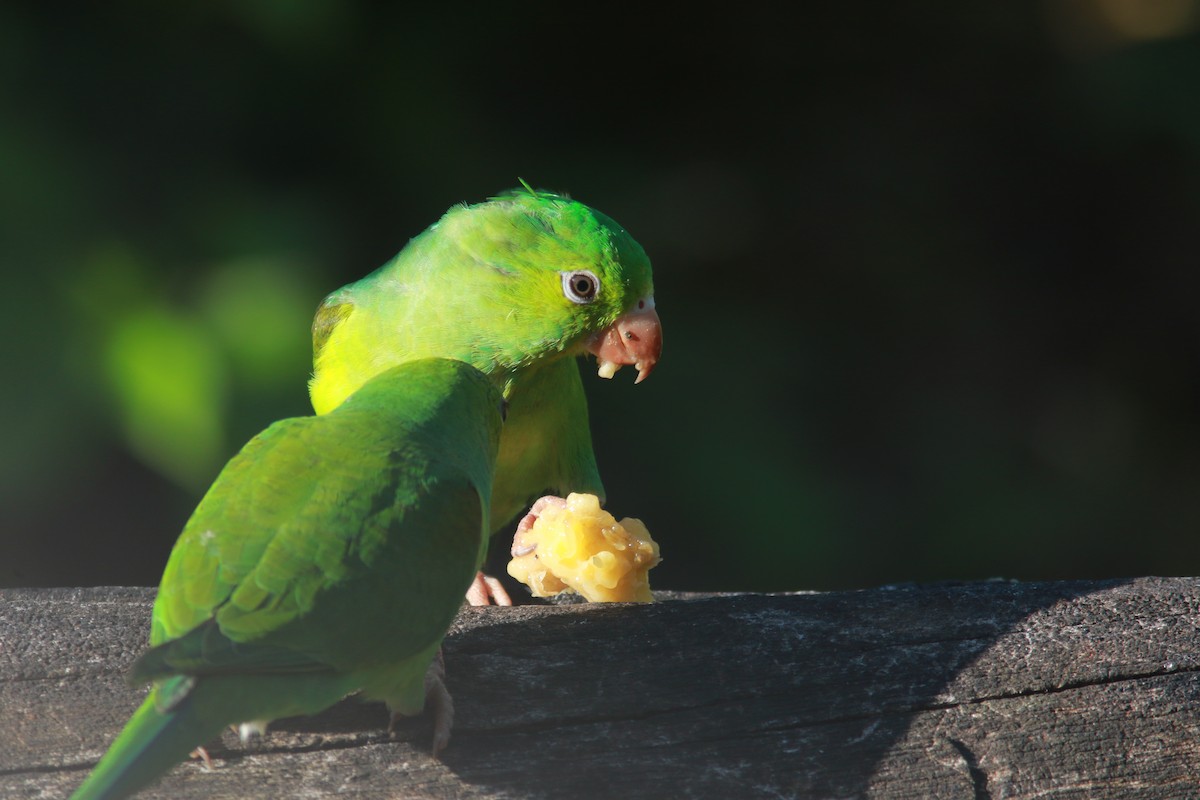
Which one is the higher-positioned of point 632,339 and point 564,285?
point 564,285

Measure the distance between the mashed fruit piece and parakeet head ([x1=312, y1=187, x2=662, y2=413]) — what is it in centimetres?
34

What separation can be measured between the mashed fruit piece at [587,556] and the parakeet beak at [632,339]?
1.08 ft

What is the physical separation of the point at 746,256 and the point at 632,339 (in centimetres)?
118

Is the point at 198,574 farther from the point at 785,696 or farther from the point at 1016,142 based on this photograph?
the point at 1016,142

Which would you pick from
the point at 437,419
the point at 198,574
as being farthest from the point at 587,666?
the point at 198,574

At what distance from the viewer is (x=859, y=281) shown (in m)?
3.60

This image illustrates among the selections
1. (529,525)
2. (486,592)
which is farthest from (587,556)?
(486,592)

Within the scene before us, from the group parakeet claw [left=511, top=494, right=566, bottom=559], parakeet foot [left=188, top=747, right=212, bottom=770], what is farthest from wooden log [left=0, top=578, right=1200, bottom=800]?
parakeet claw [left=511, top=494, right=566, bottom=559]

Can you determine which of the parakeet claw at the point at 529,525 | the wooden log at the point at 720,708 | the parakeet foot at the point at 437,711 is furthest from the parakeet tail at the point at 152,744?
the parakeet claw at the point at 529,525

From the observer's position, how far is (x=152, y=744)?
121 centimetres

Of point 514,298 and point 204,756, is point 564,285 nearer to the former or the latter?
point 514,298

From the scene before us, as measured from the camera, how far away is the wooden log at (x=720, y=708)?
1429mm

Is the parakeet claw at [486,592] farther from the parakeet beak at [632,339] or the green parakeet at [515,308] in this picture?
the parakeet beak at [632,339]

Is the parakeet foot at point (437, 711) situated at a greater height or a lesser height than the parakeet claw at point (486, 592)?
greater
